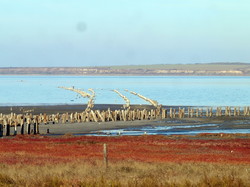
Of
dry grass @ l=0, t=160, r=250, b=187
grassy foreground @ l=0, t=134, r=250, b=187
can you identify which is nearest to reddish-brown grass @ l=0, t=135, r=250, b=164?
grassy foreground @ l=0, t=134, r=250, b=187

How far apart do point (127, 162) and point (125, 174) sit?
469cm

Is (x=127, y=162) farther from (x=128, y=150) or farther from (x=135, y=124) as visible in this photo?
(x=135, y=124)

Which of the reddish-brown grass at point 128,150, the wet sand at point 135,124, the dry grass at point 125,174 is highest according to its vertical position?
the dry grass at point 125,174

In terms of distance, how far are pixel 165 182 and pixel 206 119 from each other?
164ft

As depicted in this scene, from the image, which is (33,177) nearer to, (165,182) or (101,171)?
(101,171)

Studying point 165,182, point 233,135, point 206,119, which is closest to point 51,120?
point 206,119

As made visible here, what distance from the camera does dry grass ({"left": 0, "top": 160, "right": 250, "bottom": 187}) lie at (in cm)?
1891

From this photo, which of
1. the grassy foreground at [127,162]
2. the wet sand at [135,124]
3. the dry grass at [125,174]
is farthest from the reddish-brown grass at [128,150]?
the wet sand at [135,124]

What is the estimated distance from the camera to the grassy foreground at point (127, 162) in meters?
19.6

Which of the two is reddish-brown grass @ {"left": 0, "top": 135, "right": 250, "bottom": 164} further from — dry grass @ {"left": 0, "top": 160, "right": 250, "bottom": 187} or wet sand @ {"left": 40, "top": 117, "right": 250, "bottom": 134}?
wet sand @ {"left": 40, "top": 117, "right": 250, "bottom": 134}

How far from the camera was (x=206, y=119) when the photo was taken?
68500 mm

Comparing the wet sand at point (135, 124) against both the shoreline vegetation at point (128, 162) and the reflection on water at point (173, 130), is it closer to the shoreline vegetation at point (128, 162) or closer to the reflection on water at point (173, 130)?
the reflection on water at point (173, 130)

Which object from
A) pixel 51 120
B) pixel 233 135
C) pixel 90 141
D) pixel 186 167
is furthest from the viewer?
pixel 51 120

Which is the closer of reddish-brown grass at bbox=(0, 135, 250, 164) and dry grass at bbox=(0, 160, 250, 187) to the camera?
dry grass at bbox=(0, 160, 250, 187)
